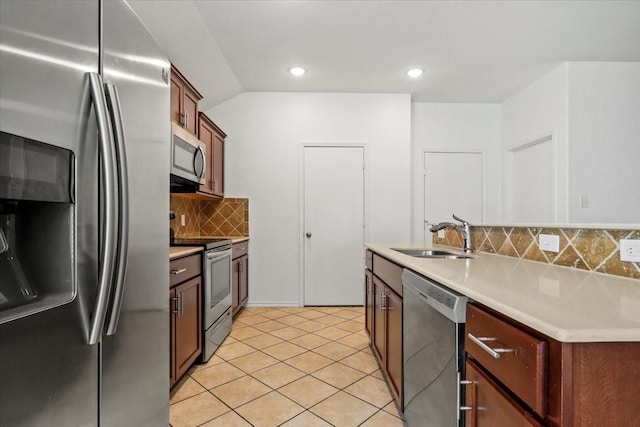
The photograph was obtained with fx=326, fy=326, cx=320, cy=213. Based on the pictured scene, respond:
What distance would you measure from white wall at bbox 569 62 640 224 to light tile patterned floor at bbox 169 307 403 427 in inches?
105

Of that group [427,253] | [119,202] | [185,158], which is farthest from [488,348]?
[185,158]

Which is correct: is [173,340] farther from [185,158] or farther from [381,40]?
[381,40]

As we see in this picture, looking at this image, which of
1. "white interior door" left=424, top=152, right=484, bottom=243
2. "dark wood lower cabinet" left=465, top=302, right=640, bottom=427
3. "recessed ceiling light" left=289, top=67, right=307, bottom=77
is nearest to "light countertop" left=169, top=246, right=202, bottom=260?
"dark wood lower cabinet" left=465, top=302, right=640, bottom=427

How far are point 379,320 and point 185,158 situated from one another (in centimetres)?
183

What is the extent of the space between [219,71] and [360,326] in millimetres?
2911

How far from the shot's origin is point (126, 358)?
96cm

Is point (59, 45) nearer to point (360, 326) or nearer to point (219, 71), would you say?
point (219, 71)

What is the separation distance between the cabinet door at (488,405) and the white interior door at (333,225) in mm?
3008

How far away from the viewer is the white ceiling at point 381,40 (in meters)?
2.44

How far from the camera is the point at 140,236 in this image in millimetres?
1018

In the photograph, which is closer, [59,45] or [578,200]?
[59,45]

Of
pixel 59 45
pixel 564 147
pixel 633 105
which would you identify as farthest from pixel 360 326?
pixel 633 105

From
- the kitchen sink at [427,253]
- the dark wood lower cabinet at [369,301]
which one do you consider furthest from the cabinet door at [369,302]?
the kitchen sink at [427,253]

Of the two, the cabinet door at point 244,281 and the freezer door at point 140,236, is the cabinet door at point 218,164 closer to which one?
the cabinet door at point 244,281
